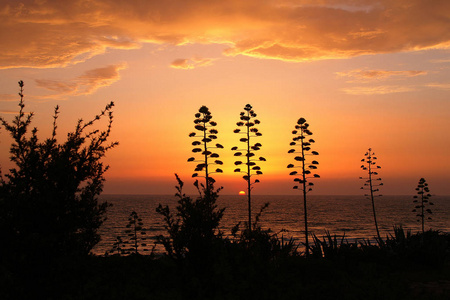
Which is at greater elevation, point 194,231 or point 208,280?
point 194,231

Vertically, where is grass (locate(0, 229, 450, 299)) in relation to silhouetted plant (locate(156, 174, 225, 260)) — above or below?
below

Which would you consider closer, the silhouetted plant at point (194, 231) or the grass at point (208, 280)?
the grass at point (208, 280)

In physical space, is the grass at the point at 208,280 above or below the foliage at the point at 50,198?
below

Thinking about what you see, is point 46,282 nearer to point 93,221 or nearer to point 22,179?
point 93,221

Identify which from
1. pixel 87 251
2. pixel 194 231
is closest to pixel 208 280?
pixel 194 231

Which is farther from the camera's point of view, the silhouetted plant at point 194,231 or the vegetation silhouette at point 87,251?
the silhouetted plant at point 194,231

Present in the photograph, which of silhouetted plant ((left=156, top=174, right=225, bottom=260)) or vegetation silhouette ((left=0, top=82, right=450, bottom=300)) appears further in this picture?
silhouetted plant ((left=156, top=174, right=225, bottom=260))

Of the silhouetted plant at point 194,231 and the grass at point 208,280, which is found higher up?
the silhouetted plant at point 194,231

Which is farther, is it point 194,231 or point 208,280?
point 194,231

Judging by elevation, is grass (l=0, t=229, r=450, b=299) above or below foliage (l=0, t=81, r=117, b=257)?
below

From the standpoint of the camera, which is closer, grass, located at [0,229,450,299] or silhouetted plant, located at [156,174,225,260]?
grass, located at [0,229,450,299]

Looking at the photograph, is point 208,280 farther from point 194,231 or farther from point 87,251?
point 87,251

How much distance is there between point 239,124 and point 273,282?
64.3 feet

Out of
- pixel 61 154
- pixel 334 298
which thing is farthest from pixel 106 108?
pixel 334 298
